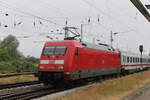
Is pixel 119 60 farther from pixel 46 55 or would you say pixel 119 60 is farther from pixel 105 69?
pixel 46 55

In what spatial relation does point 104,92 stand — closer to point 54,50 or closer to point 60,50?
point 60,50

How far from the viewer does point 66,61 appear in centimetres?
1781

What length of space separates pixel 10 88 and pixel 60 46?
12.8 feet

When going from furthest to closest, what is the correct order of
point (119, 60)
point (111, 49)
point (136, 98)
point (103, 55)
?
point (119, 60)
point (111, 49)
point (103, 55)
point (136, 98)

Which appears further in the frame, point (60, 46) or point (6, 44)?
point (6, 44)

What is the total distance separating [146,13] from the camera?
802 cm

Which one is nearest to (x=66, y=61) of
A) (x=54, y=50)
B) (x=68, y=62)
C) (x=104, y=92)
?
(x=68, y=62)

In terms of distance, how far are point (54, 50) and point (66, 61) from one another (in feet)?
4.67

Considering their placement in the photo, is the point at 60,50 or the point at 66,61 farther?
the point at 60,50

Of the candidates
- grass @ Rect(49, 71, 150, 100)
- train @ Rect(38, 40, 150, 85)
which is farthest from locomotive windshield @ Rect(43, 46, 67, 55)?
grass @ Rect(49, 71, 150, 100)

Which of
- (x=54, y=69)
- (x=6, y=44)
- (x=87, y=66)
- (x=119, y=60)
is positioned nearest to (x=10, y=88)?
(x=54, y=69)

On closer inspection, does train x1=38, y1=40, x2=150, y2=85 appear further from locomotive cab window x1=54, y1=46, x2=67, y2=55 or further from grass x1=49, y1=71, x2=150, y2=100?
grass x1=49, y1=71, x2=150, y2=100

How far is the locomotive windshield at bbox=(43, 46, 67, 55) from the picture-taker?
18.4 metres

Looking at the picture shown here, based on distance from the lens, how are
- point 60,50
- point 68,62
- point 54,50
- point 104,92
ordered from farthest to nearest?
point 54,50 < point 60,50 < point 68,62 < point 104,92
